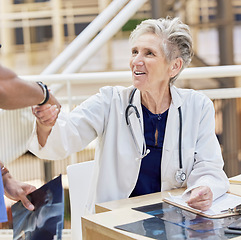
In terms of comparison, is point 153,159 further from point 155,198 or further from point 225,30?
point 225,30

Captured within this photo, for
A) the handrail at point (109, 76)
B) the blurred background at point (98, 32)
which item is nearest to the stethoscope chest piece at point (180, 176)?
the handrail at point (109, 76)

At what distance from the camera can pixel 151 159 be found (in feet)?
6.61

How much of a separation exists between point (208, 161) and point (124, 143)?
1.13ft

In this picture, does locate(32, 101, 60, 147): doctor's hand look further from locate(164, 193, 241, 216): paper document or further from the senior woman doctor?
locate(164, 193, 241, 216): paper document

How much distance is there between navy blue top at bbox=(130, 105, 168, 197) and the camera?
202 cm

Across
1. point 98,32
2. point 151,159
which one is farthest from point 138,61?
point 98,32

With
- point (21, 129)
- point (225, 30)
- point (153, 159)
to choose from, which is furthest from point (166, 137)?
point (225, 30)

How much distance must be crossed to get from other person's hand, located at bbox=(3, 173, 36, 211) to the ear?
81cm

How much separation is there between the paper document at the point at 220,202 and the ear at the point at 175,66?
567 mm

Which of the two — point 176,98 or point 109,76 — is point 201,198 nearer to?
point 176,98

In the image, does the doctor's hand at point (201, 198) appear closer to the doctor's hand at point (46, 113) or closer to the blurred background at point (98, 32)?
the doctor's hand at point (46, 113)

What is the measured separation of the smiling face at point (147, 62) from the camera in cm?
203

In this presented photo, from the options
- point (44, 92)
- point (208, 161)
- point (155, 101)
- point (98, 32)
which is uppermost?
point (98, 32)

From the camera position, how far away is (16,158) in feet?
9.68
